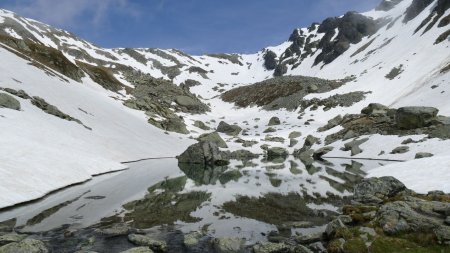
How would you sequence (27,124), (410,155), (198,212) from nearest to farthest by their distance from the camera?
(198,212)
(27,124)
(410,155)

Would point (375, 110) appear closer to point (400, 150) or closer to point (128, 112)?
point (400, 150)

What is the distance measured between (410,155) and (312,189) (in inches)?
860

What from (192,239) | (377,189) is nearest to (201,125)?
(377,189)

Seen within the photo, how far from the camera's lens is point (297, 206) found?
2677 centimetres

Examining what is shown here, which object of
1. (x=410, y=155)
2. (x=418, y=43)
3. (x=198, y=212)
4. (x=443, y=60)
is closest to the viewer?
(x=198, y=212)

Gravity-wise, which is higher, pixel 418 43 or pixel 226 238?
pixel 418 43

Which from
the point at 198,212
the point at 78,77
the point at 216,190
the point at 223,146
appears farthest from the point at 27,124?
the point at 78,77

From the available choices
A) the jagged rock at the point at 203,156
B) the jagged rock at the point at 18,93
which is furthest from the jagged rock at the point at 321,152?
the jagged rock at the point at 18,93

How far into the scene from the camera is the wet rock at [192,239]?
18.3 meters

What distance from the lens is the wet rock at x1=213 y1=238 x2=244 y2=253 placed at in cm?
1738

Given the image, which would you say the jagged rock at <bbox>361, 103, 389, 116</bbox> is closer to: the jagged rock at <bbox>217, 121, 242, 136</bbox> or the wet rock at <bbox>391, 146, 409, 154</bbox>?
the wet rock at <bbox>391, 146, 409, 154</bbox>

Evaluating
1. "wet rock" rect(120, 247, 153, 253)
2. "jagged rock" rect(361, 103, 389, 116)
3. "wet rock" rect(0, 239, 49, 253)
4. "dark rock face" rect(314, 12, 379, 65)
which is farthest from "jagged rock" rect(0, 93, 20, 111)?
"dark rock face" rect(314, 12, 379, 65)

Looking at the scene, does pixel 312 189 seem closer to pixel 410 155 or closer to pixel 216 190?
pixel 216 190

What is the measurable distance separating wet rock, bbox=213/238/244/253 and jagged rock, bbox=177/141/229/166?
4537 centimetres
